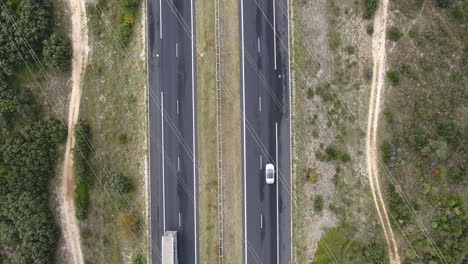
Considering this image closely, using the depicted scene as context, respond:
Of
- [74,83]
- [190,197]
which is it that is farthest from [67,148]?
[190,197]

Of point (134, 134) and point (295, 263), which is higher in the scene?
point (134, 134)

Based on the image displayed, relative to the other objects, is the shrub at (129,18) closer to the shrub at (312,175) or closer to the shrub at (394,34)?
the shrub at (312,175)

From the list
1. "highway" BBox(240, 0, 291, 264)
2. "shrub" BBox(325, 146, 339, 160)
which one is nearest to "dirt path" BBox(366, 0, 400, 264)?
"shrub" BBox(325, 146, 339, 160)

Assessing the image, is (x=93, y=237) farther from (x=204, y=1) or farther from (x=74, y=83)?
(x=204, y=1)

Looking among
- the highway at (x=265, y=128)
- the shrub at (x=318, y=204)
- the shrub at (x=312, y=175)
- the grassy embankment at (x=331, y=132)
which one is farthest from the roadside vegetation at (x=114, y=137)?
the shrub at (x=318, y=204)

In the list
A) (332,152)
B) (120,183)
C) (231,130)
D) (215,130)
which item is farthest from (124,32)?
(332,152)
